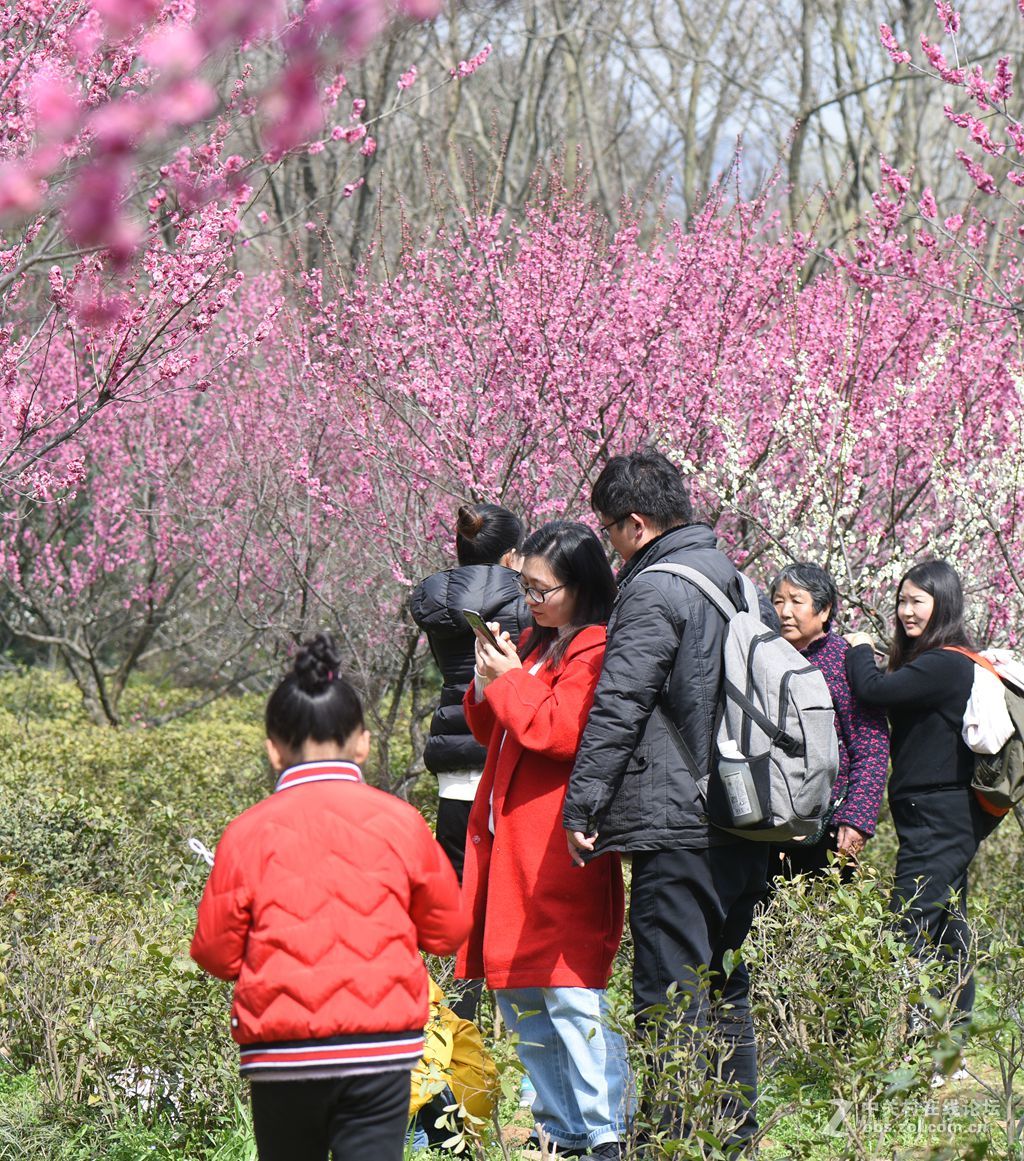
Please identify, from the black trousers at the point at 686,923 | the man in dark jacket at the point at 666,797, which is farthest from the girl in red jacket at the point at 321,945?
the black trousers at the point at 686,923

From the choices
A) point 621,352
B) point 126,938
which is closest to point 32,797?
point 126,938

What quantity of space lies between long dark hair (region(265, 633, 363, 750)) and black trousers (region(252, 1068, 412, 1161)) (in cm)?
60

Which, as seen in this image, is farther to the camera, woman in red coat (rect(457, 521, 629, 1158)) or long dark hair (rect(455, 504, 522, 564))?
long dark hair (rect(455, 504, 522, 564))

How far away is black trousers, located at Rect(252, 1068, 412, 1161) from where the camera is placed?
98.1 inches

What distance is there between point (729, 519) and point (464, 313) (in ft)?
5.75

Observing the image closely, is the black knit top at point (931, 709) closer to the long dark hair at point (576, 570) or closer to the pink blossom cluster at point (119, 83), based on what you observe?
the long dark hair at point (576, 570)

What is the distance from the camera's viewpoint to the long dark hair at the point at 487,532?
445 centimetres

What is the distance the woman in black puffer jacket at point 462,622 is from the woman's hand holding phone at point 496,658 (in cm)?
66

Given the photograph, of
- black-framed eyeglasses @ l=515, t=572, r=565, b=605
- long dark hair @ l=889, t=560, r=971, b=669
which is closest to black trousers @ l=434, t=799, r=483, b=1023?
black-framed eyeglasses @ l=515, t=572, r=565, b=605

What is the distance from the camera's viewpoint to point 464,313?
7.23 m

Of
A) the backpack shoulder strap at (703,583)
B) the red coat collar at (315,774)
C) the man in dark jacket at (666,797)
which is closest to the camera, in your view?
the red coat collar at (315,774)

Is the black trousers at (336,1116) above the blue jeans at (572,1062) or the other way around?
above

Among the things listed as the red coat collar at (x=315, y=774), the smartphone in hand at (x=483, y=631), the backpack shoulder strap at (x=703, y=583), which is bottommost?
the red coat collar at (x=315, y=774)

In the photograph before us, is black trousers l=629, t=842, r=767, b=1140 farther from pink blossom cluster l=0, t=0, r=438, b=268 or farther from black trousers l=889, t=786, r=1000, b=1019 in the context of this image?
pink blossom cluster l=0, t=0, r=438, b=268
